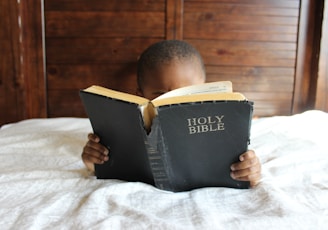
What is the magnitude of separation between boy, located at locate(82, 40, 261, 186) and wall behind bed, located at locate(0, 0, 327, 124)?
0.42m

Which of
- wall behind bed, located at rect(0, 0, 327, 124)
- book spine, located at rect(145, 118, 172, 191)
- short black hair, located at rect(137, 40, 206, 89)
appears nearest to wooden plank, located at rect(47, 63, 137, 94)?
wall behind bed, located at rect(0, 0, 327, 124)

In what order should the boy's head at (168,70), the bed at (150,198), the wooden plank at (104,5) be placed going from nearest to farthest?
1. the bed at (150,198)
2. the boy's head at (168,70)
3. the wooden plank at (104,5)

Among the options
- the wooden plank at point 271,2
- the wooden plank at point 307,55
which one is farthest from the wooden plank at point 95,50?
the wooden plank at point 307,55

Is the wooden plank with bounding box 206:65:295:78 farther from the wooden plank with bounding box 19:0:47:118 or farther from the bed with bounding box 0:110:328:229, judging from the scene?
the wooden plank with bounding box 19:0:47:118

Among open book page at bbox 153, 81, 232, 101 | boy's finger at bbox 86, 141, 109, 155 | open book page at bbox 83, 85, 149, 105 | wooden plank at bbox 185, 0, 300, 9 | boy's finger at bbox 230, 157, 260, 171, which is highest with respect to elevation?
wooden plank at bbox 185, 0, 300, 9

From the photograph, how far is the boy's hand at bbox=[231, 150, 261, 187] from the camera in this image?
0.57 m

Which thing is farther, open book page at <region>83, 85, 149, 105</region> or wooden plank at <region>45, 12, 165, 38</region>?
wooden plank at <region>45, 12, 165, 38</region>

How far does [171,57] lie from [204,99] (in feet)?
1.08

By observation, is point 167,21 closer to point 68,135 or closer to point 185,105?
point 68,135

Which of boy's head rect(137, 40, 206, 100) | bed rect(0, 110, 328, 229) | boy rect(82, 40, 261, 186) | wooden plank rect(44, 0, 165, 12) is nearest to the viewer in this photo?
bed rect(0, 110, 328, 229)

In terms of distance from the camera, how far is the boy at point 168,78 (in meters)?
0.58

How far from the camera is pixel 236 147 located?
56 cm

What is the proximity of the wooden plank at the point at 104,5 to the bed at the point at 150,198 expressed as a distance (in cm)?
63

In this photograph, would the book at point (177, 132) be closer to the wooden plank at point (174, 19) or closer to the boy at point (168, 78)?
the boy at point (168, 78)
